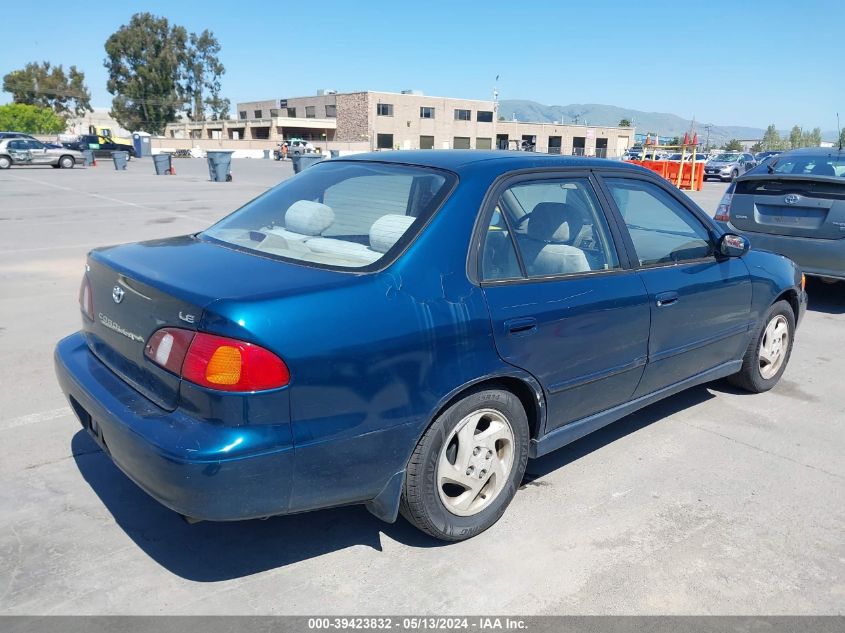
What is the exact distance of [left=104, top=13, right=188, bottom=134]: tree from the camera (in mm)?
82562

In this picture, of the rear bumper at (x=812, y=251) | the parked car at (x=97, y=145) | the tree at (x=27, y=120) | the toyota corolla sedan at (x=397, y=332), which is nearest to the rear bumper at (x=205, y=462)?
the toyota corolla sedan at (x=397, y=332)

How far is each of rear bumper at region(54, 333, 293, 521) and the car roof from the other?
61.6 inches

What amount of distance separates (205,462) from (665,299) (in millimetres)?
2548

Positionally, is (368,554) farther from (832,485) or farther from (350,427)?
(832,485)

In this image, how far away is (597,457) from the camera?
4.02m

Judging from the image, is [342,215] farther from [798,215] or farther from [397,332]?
[798,215]

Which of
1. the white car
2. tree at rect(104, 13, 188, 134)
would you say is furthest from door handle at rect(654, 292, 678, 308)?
tree at rect(104, 13, 188, 134)

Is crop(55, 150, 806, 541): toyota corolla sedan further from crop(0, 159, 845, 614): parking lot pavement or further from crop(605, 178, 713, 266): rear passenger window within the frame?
crop(0, 159, 845, 614): parking lot pavement

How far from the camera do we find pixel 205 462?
2.37 m

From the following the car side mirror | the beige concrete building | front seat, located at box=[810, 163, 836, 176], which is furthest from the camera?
the beige concrete building

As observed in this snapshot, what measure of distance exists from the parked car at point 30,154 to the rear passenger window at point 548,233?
36.2 metres

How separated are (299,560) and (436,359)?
41.9 inches

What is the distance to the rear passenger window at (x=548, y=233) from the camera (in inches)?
124

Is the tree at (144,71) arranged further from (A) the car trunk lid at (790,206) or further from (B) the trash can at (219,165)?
(A) the car trunk lid at (790,206)
